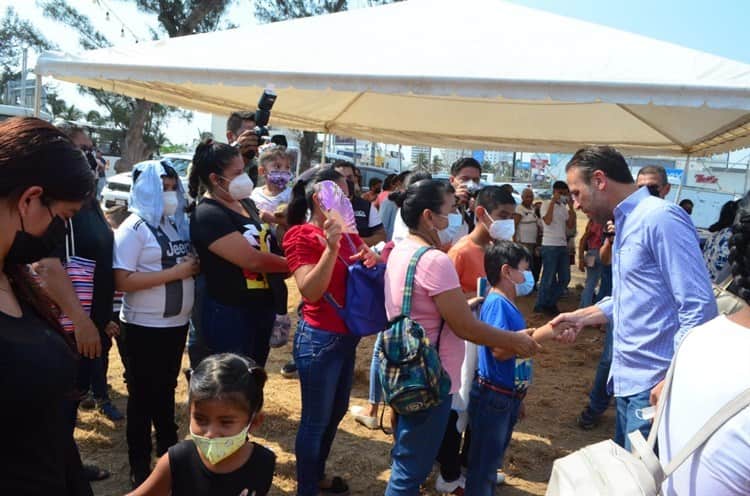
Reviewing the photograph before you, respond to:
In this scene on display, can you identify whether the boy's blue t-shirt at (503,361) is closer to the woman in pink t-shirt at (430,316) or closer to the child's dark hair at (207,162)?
the woman in pink t-shirt at (430,316)

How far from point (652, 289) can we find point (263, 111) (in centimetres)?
302

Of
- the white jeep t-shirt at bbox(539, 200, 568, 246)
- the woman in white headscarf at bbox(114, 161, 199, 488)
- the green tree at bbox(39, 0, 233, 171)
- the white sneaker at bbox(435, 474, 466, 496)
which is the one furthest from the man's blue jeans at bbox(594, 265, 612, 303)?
the green tree at bbox(39, 0, 233, 171)

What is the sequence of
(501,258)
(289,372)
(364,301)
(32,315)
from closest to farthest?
(32,315), (364,301), (501,258), (289,372)

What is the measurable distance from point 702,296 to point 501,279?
972 millimetres

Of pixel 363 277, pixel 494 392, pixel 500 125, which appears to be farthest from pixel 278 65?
pixel 500 125

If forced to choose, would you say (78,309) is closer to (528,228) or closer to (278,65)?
(278,65)

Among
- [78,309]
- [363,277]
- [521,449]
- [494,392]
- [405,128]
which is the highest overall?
[405,128]

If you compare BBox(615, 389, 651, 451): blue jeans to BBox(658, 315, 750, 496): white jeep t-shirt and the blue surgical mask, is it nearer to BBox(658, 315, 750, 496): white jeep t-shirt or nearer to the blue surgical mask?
the blue surgical mask

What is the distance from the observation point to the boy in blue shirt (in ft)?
9.32

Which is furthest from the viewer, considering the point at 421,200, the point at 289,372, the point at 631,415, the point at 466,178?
the point at 289,372

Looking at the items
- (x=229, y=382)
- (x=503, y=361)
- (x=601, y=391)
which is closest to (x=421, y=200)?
(x=503, y=361)

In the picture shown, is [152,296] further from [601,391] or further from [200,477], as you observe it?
[601,391]

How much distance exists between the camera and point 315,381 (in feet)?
9.29

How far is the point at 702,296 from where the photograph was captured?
2209mm
